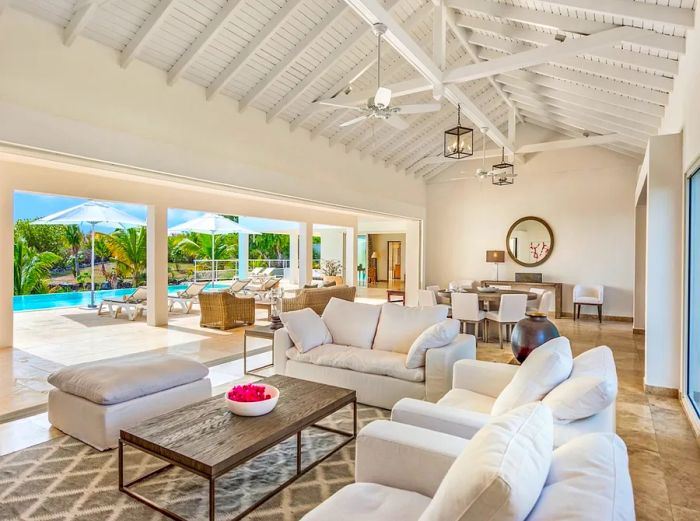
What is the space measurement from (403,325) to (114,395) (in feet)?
7.98

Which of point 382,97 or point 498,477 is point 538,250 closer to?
point 382,97

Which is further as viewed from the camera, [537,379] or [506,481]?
[537,379]

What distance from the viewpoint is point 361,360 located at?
3.81m

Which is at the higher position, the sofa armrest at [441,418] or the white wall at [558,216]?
the white wall at [558,216]

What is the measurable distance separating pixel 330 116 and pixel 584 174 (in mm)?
5763

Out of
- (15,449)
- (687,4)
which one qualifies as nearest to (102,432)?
(15,449)

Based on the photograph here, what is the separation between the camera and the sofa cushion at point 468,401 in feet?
8.55

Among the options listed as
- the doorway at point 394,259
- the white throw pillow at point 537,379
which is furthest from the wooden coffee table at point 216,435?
the doorway at point 394,259

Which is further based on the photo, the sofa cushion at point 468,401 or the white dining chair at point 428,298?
the white dining chair at point 428,298

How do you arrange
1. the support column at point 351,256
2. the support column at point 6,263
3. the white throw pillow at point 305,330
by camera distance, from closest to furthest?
the white throw pillow at point 305,330
the support column at point 6,263
the support column at point 351,256

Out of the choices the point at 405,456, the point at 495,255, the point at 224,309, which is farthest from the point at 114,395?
the point at 495,255

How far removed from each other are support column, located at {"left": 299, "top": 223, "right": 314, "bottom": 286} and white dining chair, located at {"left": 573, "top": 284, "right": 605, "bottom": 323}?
20.7 ft

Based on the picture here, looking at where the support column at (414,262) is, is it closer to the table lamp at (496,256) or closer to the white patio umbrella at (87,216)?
the table lamp at (496,256)

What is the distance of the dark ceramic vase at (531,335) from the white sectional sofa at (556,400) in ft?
1.90
